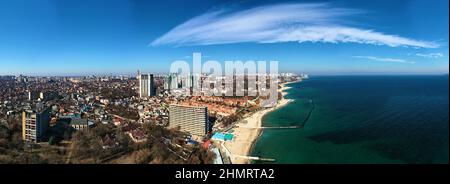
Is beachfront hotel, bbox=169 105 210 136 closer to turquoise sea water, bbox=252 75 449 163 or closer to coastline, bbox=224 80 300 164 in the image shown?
coastline, bbox=224 80 300 164

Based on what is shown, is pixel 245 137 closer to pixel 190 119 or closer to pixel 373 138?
pixel 190 119

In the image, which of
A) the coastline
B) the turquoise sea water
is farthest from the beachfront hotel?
the turquoise sea water

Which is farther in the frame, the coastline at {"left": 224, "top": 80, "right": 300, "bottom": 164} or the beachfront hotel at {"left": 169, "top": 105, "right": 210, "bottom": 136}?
the beachfront hotel at {"left": 169, "top": 105, "right": 210, "bottom": 136}

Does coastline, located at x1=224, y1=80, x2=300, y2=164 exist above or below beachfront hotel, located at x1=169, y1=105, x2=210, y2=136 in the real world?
below

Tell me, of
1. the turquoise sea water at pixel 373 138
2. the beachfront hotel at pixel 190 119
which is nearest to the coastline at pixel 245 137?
the turquoise sea water at pixel 373 138

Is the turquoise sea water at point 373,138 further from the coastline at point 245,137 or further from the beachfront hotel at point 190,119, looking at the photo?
the beachfront hotel at point 190,119

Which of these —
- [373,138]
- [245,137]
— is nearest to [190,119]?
[245,137]
